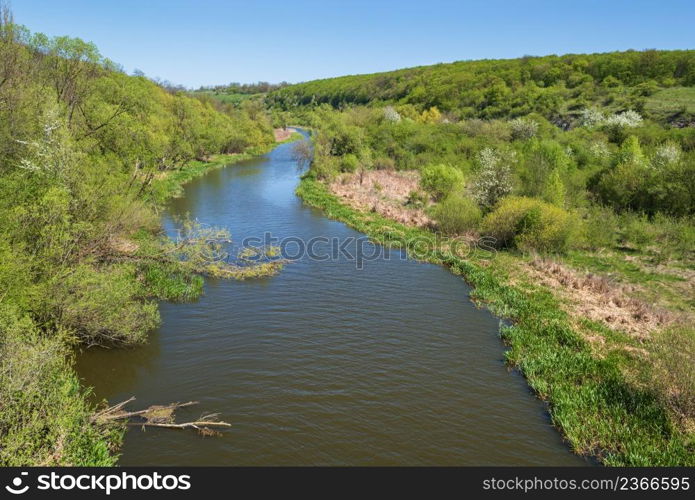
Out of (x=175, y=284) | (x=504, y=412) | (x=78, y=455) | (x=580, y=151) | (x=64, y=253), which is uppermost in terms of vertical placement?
(x=580, y=151)

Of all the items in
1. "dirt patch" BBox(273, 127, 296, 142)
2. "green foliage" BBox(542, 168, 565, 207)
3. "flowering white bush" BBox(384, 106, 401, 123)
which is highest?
"dirt patch" BBox(273, 127, 296, 142)

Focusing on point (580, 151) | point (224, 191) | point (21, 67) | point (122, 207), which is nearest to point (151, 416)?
point (122, 207)

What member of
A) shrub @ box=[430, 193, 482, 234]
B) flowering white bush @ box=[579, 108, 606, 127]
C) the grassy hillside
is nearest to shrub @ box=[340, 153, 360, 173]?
shrub @ box=[430, 193, 482, 234]

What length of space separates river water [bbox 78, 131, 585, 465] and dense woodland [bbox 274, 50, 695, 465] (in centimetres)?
173

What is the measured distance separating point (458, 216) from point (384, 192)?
16043mm

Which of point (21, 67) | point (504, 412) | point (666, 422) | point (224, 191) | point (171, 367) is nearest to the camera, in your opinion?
point (666, 422)

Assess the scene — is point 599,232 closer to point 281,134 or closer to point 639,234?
point 639,234

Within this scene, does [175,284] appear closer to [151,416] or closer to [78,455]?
[151,416]

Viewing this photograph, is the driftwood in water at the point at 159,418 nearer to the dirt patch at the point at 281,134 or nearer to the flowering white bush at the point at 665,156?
the flowering white bush at the point at 665,156

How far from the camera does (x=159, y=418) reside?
1187 cm

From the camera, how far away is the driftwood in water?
11.6m

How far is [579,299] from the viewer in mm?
20844

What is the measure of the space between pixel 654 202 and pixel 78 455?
39043 millimetres
